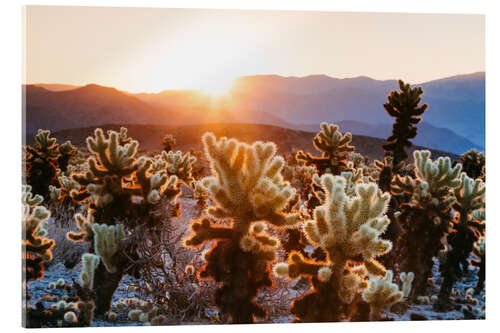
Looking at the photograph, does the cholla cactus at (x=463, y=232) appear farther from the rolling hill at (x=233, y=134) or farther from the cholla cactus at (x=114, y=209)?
the cholla cactus at (x=114, y=209)

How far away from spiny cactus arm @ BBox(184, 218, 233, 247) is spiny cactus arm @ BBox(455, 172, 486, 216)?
99.3 inches

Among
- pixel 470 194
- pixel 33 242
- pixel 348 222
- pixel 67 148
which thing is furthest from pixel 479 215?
pixel 67 148

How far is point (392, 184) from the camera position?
5148mm

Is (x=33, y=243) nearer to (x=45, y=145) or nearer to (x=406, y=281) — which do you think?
(x=45, y=145)

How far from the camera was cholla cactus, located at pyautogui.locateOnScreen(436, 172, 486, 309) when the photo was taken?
4941 millimetres

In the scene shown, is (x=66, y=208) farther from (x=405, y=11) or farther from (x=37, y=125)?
(x=405, y=11)

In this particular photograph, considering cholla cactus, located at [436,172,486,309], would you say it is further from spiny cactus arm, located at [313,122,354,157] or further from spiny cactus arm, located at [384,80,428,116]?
spiny cactus arm, located at [313,122,354,157]

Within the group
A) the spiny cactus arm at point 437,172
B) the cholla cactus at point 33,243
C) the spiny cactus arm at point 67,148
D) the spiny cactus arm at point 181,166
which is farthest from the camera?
the spiny cactus arm at point 181,166

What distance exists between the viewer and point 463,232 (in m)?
4.96

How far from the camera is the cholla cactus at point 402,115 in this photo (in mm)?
5410

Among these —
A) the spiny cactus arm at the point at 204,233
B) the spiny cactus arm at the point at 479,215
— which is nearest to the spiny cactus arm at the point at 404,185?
the spiny cactus arm at the point at 479,215

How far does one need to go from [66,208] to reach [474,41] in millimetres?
5253

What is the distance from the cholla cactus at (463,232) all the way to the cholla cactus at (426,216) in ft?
0.43

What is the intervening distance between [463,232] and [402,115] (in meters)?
1.44
